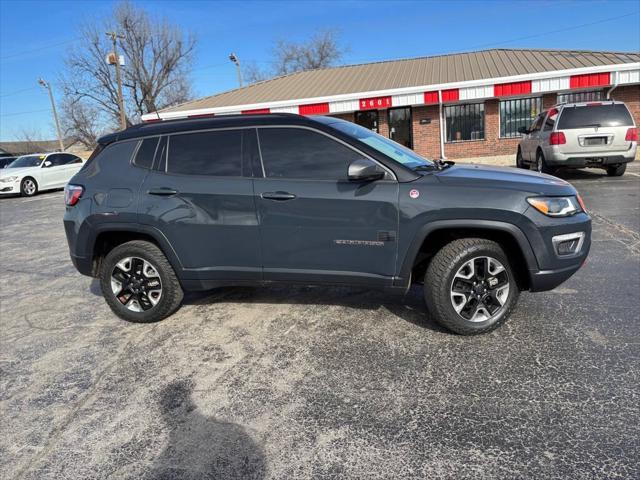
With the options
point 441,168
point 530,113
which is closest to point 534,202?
point 441,168

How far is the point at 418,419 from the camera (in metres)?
2.82

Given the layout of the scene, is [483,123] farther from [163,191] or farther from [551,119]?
Result: [163,191]

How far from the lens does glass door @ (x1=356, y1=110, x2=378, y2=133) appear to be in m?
21.2

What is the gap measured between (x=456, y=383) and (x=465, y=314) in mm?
765

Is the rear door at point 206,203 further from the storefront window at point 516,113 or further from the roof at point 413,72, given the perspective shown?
the storefront window at point 516,113

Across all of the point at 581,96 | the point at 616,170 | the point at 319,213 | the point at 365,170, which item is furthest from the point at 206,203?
the point at 581,96

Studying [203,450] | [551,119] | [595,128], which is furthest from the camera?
[551,119]

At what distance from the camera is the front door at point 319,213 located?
3.71 meters

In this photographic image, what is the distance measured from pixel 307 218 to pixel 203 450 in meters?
1.85

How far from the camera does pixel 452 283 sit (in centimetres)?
370

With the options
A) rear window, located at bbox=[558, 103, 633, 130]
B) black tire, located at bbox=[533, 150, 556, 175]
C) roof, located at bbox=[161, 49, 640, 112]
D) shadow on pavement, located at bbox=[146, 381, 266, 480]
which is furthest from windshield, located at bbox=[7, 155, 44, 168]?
shadow on pavement, located at bbox=[146, 381, 266, 480]

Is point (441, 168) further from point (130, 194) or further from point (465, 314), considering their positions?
point (130, 194)

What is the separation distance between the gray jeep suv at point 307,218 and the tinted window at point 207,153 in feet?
0.03

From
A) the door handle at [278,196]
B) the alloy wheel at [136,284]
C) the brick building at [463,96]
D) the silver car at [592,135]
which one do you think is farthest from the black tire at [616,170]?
the alloy wheel at [136,284]
